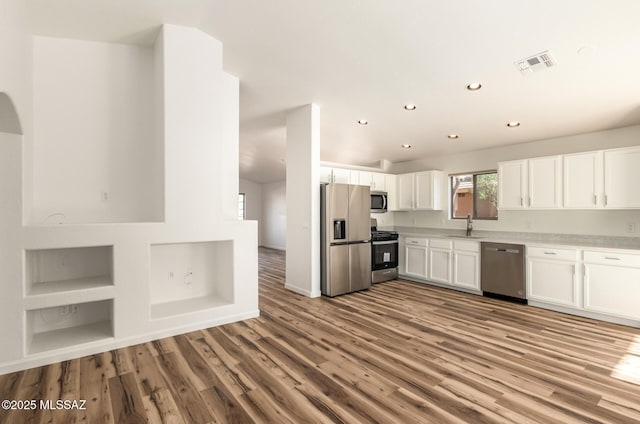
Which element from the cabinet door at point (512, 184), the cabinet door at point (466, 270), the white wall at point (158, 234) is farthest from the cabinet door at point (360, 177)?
the white wall at point (158, 234)

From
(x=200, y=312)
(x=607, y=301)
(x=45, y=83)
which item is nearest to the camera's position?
(x=45, y=83)

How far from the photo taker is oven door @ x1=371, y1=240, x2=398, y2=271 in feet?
17.6

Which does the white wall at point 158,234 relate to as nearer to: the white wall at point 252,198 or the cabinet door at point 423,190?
the cabinet door at point 423,190

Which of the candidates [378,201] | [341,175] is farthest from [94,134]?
[378,201]

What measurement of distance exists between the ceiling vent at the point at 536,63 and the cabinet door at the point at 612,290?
252 cm

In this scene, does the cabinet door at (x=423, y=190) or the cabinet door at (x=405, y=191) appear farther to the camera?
the cabinet door at (x=405, y=191)

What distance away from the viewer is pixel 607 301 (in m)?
3.62

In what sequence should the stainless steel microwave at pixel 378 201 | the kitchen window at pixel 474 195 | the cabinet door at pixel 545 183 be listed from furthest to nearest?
the stainless steel microwave at pixel 378 201
the kitchen window at pixel 474 195
the cabinet door at pixel 545 183

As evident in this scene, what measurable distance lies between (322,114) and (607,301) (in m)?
4.46

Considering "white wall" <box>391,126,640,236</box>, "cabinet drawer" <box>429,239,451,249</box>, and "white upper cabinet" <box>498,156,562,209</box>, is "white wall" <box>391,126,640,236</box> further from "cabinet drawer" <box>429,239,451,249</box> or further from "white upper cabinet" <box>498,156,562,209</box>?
"cabinet drawer" <box>429,239,451,249</box>

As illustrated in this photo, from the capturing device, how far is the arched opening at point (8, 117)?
2164 mm

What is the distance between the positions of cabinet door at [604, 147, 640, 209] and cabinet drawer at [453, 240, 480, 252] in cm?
164

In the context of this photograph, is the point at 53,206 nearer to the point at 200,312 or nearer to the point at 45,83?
the point at 45,83

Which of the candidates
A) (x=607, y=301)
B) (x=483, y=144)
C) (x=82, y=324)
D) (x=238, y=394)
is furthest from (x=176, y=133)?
(x=607, y=301)
